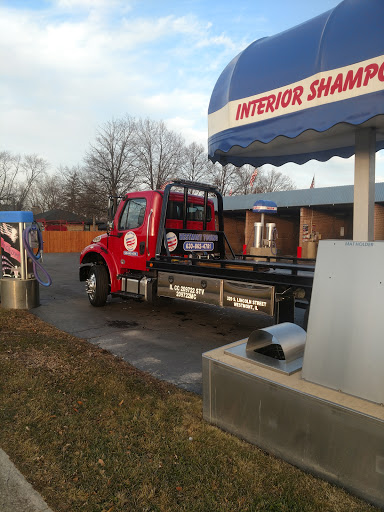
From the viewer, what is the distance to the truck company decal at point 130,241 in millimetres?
7691

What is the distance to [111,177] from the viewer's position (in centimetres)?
3931

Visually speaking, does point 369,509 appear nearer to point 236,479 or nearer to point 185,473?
point 236,479

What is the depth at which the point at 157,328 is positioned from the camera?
7.04 metres

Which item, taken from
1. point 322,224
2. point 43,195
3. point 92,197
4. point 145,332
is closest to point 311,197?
point 322,224

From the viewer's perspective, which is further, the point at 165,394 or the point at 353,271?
the point at 165,394

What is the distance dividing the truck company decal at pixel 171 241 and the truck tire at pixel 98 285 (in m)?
1.89

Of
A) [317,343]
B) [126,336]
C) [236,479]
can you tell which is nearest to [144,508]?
[236,479]

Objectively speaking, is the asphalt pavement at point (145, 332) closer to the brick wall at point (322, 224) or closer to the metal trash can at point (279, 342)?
the metal trash can at point (279, 342)

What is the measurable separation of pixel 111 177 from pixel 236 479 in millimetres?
39114

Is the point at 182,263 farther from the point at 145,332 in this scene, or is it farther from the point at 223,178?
the point at 223,178

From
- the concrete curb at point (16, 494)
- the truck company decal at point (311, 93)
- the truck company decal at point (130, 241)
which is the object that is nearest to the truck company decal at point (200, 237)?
the truck company decal at point (130, 241)

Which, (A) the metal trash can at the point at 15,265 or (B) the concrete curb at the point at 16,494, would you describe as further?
(A) the metal trash can at the point at 15,265

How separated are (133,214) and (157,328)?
8.16 ft

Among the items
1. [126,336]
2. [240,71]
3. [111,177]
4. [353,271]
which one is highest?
[111,177]
